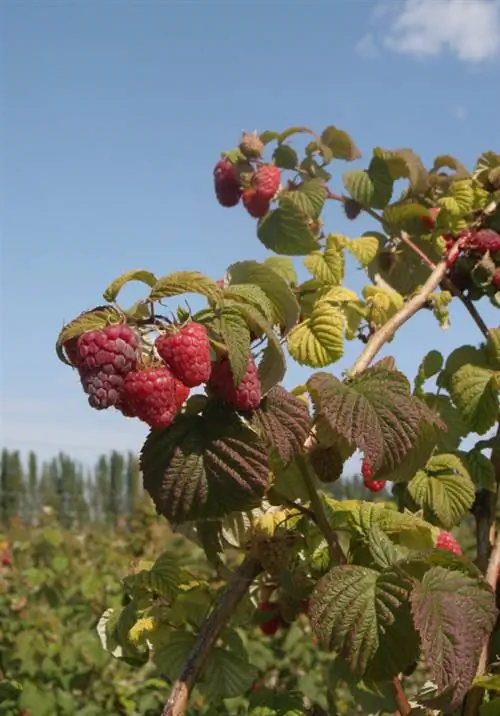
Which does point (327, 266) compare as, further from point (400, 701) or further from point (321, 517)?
point (400, 701)

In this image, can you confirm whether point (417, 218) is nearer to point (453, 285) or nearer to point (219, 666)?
point (453, 285)

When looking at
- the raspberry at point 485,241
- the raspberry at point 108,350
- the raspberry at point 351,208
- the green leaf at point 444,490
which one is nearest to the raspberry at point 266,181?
the raspberry at point 351,208

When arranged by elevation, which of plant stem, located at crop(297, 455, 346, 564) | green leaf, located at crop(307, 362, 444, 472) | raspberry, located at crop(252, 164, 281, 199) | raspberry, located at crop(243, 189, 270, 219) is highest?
raspberry, located at crop(252, 164, 281, 199)

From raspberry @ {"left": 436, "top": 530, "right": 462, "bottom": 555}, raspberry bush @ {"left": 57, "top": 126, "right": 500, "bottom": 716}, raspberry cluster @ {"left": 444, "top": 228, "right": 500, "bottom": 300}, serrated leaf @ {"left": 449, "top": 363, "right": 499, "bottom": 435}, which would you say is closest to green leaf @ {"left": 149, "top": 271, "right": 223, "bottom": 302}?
raspberry bush @ {"left": 57, "top": 126, "right": 500, "bottom": 716}

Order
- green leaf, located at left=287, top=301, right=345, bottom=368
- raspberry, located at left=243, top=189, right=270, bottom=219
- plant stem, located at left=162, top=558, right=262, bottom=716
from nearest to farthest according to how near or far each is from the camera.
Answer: plant stem, located at left=162, top=558, right=262, bottom=716 → green leaf, located at left=287, top=301, right=345, bottom=368 → raspberry, located at left=243, top=189, right=270, bottom=219

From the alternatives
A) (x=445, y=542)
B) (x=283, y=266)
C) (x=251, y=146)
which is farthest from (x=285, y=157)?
(x=445, y=542)

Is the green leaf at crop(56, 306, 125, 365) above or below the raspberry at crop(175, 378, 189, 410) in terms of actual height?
above

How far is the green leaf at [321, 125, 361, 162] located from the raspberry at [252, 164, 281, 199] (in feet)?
0.61

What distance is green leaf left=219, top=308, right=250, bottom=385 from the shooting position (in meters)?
0.99

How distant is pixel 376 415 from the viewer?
1176mm

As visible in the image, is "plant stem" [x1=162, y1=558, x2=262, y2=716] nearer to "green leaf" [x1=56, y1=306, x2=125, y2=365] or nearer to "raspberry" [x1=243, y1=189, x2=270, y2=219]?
"green leaf" [x1=56, y1=306, x2=125, y2=365]

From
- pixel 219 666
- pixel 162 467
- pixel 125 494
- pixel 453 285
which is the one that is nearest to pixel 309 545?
pixel 219 666

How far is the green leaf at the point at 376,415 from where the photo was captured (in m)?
1.15

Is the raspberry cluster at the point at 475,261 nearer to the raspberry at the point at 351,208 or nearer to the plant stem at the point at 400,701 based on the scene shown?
the raspberry at the point at 351,208
